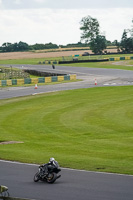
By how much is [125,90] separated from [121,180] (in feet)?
152

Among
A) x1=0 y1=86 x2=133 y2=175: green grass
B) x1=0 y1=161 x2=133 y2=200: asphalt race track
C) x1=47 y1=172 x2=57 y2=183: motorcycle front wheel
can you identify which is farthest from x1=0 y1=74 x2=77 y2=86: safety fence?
x1=47 y1=172 x2=57 y2=183: motorcycle front wheel

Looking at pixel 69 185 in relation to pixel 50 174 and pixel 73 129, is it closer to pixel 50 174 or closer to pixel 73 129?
pixel 50 174

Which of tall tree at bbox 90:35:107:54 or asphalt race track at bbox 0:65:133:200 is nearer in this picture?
asphalt race track at bbox 0:65:133:200

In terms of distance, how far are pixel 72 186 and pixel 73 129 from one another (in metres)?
17.8

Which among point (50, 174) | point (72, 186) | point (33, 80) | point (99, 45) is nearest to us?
point (72, 186)

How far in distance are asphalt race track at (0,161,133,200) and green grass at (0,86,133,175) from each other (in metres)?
1.27

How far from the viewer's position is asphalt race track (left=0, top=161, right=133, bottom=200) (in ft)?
46.7

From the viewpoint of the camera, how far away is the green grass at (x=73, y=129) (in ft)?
69.2

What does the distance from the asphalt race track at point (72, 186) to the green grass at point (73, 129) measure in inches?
49.9

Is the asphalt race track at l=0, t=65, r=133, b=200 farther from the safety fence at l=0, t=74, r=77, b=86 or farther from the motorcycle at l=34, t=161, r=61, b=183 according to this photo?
the safety fence at l=0, t=74, r=77, b=86

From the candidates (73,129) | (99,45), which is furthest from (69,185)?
(99,45)

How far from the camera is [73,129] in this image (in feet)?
109

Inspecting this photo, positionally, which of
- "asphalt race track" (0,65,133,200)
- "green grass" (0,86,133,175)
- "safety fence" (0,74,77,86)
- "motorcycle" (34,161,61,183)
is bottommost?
"safety fence" (0,74,77,86)

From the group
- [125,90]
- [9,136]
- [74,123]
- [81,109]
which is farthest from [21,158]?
[125,90]
